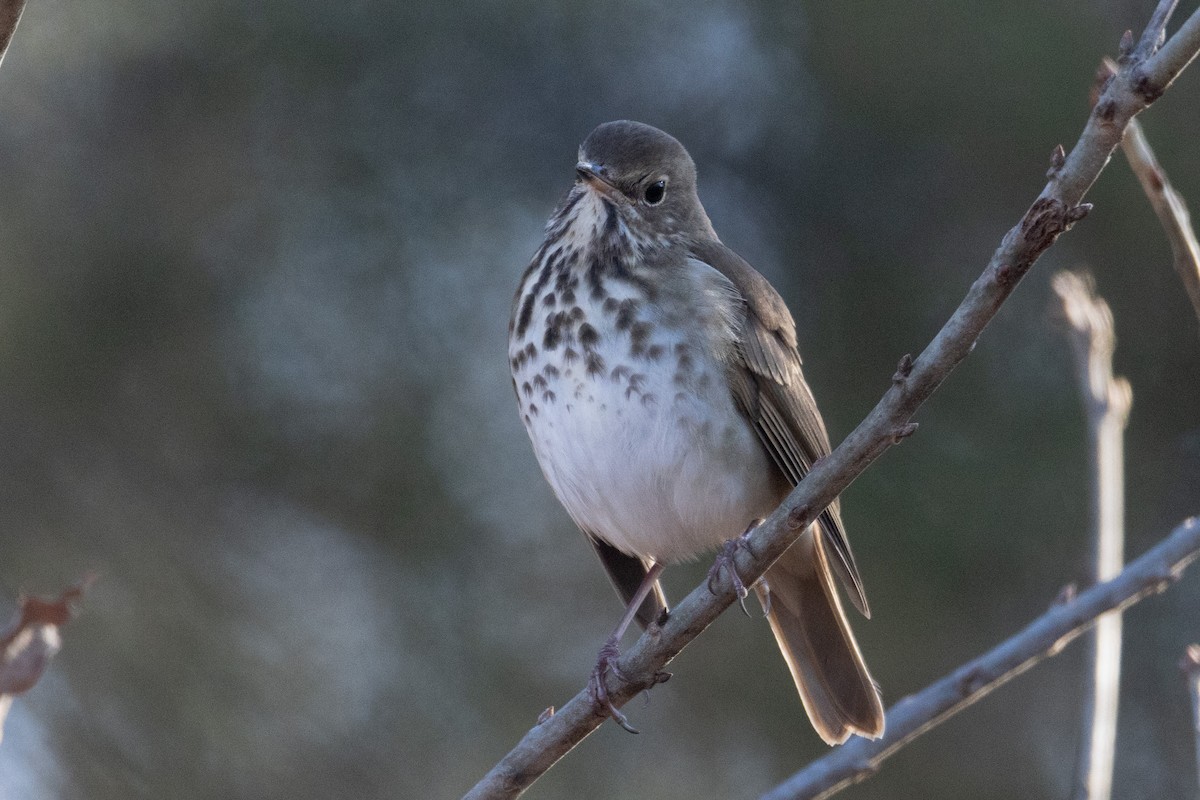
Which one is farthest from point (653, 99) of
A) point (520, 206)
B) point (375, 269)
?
point (375, 269)

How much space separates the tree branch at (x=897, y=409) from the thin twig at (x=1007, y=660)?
0.35 meters

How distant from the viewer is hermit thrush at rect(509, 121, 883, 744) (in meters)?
3.52

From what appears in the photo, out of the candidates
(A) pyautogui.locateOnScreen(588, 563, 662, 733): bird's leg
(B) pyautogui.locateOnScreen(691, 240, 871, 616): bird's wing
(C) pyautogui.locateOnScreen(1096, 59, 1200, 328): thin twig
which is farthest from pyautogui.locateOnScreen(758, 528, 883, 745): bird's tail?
(C) pyautogui.locateOnScreen(1096, 59, 1200, 328): thin twig

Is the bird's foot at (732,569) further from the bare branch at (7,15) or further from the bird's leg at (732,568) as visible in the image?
the bare branch at (7,15)

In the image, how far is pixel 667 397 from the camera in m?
3.50

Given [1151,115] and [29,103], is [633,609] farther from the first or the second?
[29,103]

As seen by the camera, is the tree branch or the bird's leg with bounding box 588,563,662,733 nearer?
the tree branch

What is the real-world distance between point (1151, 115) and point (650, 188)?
8.21 ft

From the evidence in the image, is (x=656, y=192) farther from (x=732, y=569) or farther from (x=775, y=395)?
(x=732, y=569)

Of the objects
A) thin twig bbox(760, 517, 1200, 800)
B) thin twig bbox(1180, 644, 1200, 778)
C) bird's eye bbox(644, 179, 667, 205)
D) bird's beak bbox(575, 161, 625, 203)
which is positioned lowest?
thin twig bbox(1180, 644, 1200, 778)

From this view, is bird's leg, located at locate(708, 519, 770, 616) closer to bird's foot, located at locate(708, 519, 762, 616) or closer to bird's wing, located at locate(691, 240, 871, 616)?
bird's foot, located at locate(708, 519, 762, 616)

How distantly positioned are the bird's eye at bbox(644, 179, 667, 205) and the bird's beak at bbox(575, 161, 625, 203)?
12 cm

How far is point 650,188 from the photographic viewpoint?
3.94 meters

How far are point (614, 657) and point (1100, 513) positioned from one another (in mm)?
1077
